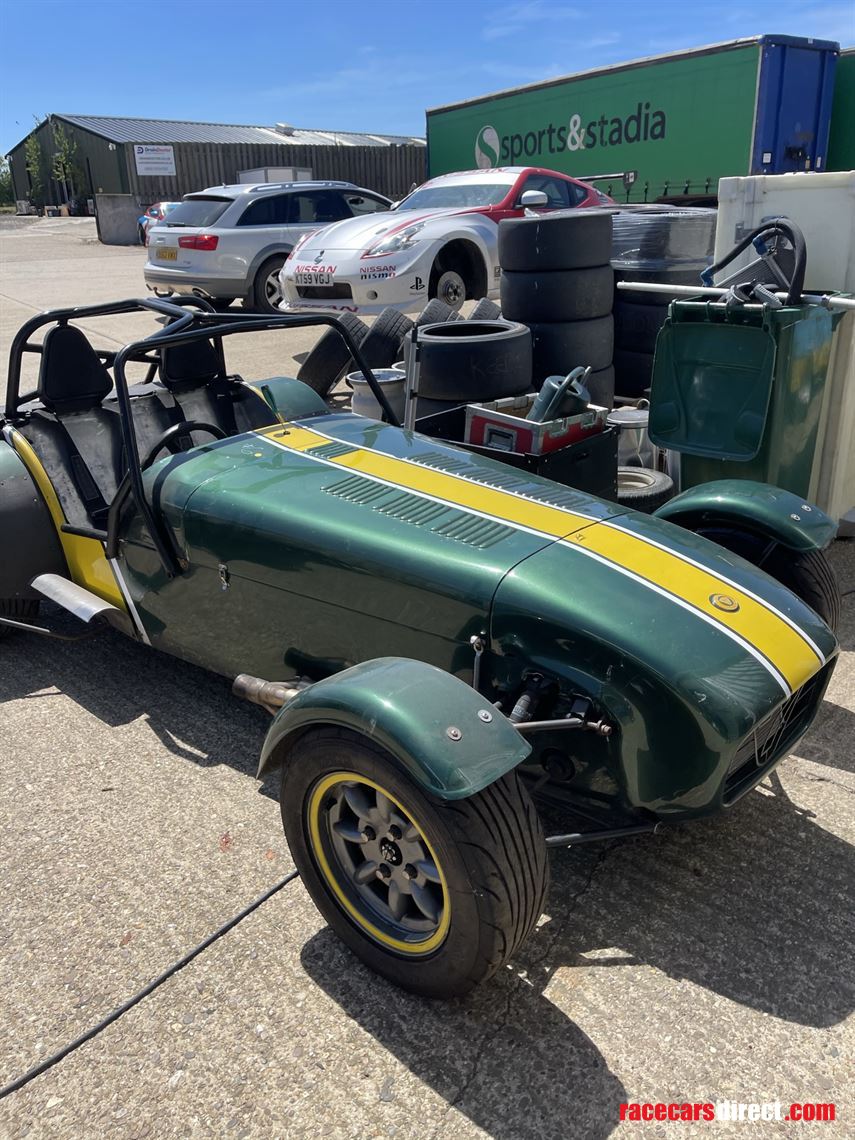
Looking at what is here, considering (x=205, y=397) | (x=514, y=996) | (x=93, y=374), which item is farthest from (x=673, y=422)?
(x=514, y=996)

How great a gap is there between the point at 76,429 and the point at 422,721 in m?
2.83

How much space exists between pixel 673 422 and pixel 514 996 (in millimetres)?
3094

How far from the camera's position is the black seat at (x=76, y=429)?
408 centimetres

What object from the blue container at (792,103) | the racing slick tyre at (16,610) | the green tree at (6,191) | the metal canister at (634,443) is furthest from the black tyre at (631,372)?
the green tree at (6,191)

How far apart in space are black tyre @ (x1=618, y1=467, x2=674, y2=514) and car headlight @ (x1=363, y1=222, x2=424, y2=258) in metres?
4.67

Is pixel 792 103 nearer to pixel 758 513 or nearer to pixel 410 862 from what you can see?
pixel 758 513

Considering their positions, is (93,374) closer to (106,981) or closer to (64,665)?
(64,665)

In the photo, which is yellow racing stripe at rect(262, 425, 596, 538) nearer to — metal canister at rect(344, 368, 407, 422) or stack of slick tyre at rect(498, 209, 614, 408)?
metal canister at rect(344, 368, 407, 422)

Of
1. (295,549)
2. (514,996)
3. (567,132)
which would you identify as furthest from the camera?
(567,132)

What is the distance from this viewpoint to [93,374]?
13.9 ft

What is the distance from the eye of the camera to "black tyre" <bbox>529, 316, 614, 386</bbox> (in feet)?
19.5

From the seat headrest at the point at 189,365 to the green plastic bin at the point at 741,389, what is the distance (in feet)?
7.21

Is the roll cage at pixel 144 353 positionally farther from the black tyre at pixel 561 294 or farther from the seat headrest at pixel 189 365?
the black tyre at pixel 561 294

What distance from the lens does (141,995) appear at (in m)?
2.38
